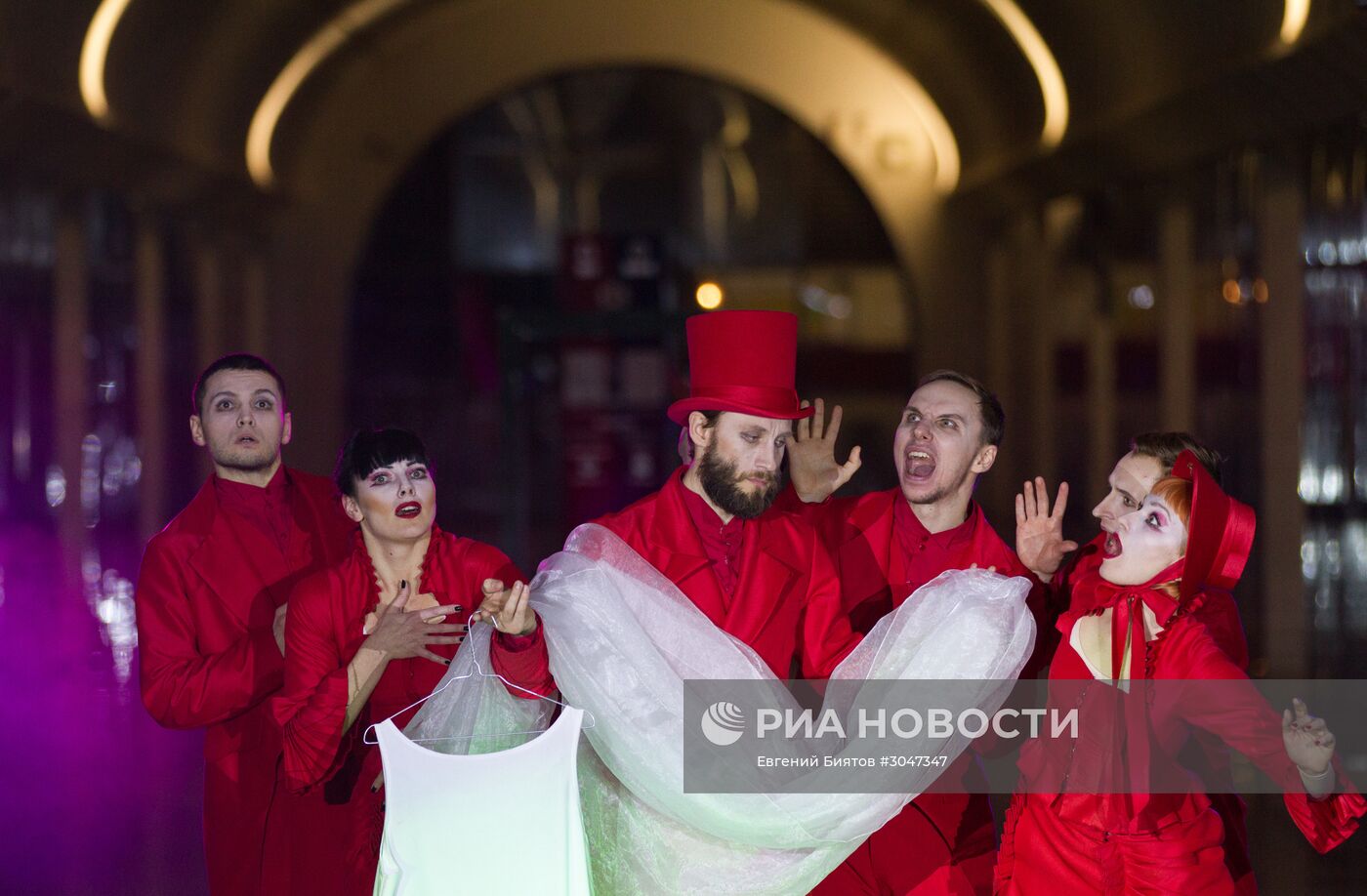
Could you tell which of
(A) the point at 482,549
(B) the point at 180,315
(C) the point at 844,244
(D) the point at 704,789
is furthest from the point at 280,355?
(D) the point at 704,789

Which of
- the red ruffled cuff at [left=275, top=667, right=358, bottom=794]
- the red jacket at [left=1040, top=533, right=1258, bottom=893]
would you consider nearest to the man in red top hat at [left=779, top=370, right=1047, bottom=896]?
the red jacket at [left=1040, top=533, right=1258, bottom=893]

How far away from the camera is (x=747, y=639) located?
2.97 metres

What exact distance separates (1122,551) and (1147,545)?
0.17ft

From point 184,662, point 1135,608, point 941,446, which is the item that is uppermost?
point 941,446

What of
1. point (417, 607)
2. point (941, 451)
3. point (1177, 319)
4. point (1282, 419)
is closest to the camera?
point (417, 607)

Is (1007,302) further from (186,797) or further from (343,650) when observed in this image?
(343,650)

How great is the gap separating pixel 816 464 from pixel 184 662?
154 centimetres

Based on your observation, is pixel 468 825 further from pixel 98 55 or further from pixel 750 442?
pixel 98 55

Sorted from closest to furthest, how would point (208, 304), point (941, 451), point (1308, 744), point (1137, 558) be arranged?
1. point (1308, 744)
2. point (1137, 558)
3. point (941, 451)
4. point (208, 304)

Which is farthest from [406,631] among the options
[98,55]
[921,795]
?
[98,55]

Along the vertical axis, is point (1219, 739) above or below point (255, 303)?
below

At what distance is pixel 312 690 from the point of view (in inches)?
115

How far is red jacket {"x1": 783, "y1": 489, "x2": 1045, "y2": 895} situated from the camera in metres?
3.05

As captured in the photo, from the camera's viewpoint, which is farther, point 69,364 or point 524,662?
point 69,364
